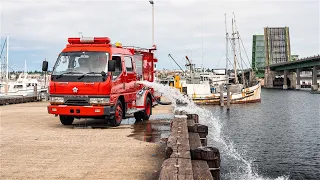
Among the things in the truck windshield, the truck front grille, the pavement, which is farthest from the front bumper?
the truck windshield

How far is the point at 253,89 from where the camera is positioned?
55719 mm

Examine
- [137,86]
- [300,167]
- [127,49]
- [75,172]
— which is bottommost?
[300,167]

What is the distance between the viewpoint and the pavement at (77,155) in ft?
23.3

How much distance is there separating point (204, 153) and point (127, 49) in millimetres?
9207

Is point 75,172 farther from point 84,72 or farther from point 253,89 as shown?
point 253,89

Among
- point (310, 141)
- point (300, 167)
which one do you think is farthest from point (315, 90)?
point (300, 167)

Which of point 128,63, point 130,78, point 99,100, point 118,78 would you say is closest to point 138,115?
point 130,78

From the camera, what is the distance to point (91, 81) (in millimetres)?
13055

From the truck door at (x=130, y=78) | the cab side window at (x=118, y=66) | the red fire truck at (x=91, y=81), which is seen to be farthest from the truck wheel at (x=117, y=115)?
the cab side window at (x=118, y=66)

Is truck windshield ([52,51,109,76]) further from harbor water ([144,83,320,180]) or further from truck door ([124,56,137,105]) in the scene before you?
harbor water ([144,83,320,180])

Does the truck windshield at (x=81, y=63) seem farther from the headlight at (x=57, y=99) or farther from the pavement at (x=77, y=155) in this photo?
the pavement at (x=77, y=155)

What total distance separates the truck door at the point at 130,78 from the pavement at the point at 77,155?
239 cm

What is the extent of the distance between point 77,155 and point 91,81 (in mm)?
4740

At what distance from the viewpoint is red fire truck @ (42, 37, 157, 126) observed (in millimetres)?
13070
